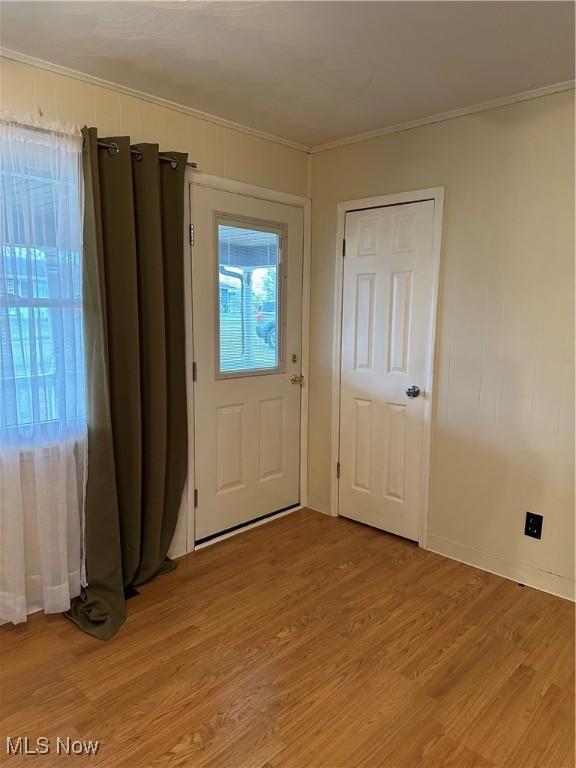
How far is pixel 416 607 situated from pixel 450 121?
2460 millimetres

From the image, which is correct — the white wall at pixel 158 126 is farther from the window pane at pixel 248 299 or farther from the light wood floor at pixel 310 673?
the light wood floor at pixel 310 673

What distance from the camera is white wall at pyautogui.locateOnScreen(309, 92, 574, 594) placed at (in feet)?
8.27

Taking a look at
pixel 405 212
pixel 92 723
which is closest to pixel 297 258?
pixel 405 212

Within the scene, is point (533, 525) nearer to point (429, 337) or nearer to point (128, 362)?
point (429, 337)

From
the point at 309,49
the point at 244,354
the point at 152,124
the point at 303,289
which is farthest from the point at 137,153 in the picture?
the point at 303,289

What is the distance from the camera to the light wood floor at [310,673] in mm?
1733

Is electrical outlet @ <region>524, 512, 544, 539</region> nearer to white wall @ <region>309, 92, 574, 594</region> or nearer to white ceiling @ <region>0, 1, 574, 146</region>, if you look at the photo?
white wall @ <region>309, 92, 574, 594</region>

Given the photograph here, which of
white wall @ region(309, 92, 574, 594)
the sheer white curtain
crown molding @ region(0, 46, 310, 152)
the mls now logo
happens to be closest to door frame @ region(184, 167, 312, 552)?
crown molding @ region(0, 46, 310, 152)

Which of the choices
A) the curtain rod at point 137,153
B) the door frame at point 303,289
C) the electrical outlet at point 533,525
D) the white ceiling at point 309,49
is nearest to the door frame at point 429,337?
the door frame at point 303,289

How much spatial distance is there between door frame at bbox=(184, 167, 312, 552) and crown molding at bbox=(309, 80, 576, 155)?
39 centimetres

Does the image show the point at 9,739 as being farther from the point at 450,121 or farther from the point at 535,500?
the point at 450,121

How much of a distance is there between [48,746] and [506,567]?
7.24 feet

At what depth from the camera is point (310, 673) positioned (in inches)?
81.6

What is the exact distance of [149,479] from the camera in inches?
106
